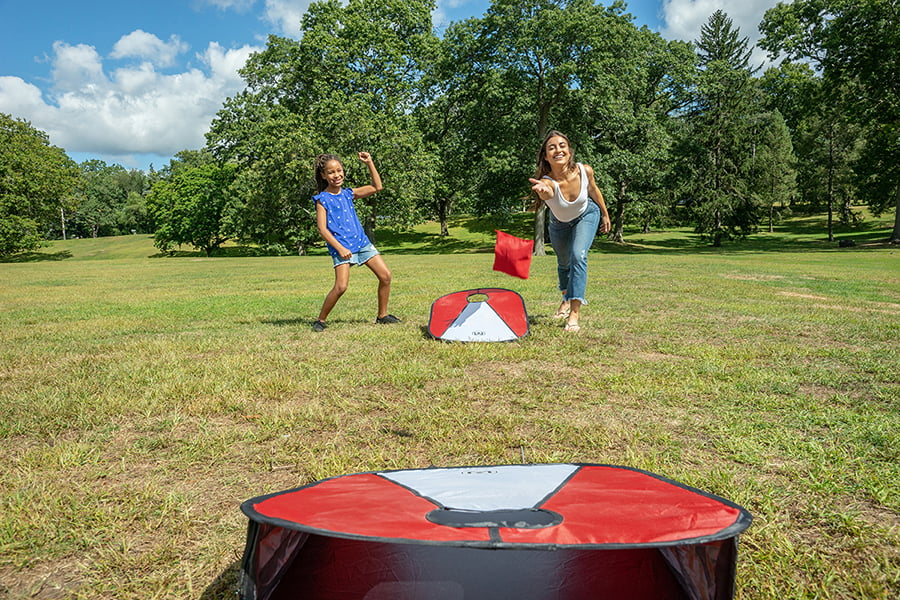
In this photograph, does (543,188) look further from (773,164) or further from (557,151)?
(773,164)

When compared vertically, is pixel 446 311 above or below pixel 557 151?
below

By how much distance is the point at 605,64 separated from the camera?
89.9 feet

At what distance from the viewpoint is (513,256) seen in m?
5.94

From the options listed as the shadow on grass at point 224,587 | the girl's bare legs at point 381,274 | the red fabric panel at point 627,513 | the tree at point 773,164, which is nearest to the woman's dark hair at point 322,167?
the girl's bare legs at point 381,274

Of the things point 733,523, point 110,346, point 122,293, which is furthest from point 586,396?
point 122,293

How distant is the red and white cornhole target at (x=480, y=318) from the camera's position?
→ 5480 mm

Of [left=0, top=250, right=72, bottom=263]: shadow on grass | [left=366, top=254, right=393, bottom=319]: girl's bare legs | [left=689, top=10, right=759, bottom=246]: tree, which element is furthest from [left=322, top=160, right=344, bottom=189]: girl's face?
[left=0, top=250, right=72, bottom=263]: shadow on grass

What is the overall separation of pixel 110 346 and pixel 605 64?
27751mm

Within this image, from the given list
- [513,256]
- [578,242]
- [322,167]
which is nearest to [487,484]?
[513,256]

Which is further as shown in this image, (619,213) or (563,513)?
(619,213)

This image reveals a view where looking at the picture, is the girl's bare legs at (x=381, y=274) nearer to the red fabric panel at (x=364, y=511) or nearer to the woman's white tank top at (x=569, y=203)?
the woman's white tank top at (x=569, y=203)

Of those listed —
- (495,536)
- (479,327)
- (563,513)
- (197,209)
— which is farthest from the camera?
(197,209)

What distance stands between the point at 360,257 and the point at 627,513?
5280mm

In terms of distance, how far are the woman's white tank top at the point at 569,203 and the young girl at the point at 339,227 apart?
2.05 meters
